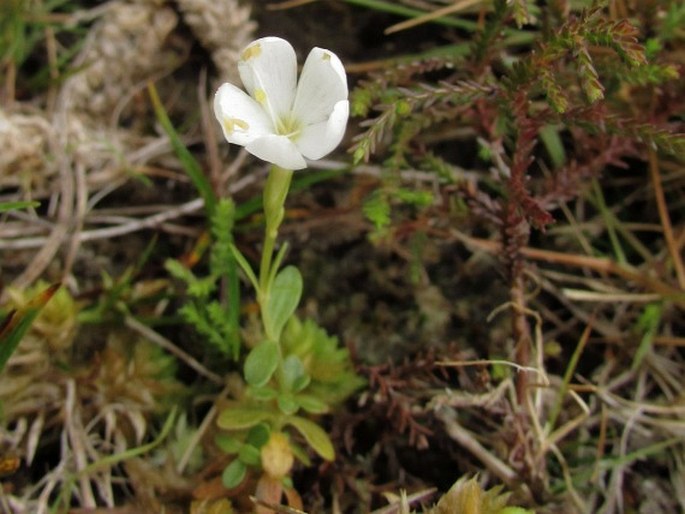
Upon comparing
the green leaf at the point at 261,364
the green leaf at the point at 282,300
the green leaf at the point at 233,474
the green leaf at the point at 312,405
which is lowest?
the green leaf at the point at 233,474

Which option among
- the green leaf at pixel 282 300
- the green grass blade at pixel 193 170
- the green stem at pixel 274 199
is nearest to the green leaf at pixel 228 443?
the green leaf at pixel 282 300

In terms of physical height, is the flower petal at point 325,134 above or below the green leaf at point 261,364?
above

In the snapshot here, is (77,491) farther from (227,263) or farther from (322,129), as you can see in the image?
(322,129)

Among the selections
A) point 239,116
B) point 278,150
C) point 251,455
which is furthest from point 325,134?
point 251,455

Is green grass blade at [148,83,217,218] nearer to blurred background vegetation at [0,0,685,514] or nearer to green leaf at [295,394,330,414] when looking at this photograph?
blurred background vegetation at [0,0,685,514]

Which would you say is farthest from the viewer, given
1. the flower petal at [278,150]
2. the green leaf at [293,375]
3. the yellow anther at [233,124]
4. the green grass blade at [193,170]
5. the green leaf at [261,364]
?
the green grass blade at [193,170]

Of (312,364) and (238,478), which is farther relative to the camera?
(312,364)

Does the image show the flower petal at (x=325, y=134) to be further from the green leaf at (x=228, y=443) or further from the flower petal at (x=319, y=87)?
the green leaf at (x=228, y=443)

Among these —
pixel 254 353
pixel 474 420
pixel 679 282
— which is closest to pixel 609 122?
pixel 679 282
